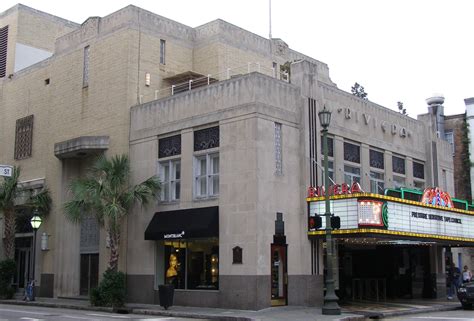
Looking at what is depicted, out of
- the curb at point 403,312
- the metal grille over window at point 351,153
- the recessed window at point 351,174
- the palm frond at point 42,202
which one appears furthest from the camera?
the palm frond at point 42,202

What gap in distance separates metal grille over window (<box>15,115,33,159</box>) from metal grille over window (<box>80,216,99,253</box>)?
753 centimetres

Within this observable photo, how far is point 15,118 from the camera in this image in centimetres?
4041

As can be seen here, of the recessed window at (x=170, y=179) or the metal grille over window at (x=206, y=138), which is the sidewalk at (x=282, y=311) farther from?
the metal grille over window at (x=206, y=138)

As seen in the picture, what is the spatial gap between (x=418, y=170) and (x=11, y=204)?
23680 millimetres

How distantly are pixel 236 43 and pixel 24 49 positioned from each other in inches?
648

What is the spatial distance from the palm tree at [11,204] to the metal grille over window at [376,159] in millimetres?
18071

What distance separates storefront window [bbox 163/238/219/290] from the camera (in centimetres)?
2719

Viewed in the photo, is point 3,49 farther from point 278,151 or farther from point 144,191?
point 278,151

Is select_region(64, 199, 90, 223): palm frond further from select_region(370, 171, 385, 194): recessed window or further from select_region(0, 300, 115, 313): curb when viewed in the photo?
select_region(370, 171, 385, 194): recessed window

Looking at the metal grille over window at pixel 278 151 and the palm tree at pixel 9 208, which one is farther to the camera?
the palm tree at pixel 9 208

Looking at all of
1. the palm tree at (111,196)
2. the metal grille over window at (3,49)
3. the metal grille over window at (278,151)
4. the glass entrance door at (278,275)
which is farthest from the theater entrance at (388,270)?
the metal grille over window at (3,49)

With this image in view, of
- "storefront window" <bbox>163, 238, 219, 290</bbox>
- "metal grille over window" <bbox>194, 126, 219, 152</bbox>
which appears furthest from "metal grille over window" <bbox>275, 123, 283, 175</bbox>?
"storefront window" <bbox>163, 238, 219, 290</bbox>

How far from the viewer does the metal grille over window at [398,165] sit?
115ft

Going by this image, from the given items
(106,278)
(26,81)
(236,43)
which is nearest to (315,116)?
(236,43)
